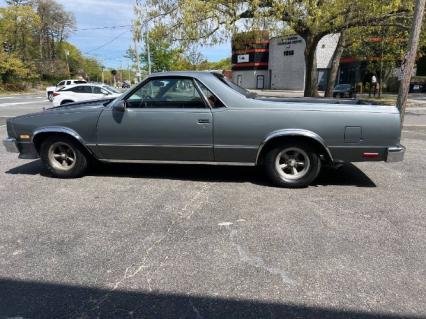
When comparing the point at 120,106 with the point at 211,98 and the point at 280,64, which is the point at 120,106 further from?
the point at 280,64

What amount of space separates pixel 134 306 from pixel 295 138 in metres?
3.15

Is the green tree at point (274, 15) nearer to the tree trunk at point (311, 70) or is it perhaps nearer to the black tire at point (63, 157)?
the tree trunk at point (311, 70)

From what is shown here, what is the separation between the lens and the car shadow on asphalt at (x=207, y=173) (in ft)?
17.7

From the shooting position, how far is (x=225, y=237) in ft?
11.6

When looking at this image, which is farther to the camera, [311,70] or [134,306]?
[311,70]

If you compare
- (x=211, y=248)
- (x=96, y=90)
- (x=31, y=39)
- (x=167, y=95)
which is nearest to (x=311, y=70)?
(x=96, y=90)

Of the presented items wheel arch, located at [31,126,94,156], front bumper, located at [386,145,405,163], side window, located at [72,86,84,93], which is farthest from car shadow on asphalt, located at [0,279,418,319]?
side window, located at [72,86,84,93]

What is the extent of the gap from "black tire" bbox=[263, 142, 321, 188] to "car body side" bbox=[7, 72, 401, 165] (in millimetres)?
121

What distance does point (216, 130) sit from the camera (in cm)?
488

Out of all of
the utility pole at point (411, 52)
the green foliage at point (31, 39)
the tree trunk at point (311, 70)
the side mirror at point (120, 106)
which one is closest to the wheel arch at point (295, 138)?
the side mirror at point (120, 106)

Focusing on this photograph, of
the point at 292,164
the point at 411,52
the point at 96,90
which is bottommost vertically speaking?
the point at 292,164

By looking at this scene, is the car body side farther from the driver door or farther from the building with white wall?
the building with white wall

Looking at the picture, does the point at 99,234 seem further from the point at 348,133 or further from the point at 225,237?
the point at 348,133

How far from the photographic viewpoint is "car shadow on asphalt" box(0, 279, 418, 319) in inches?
96.0
